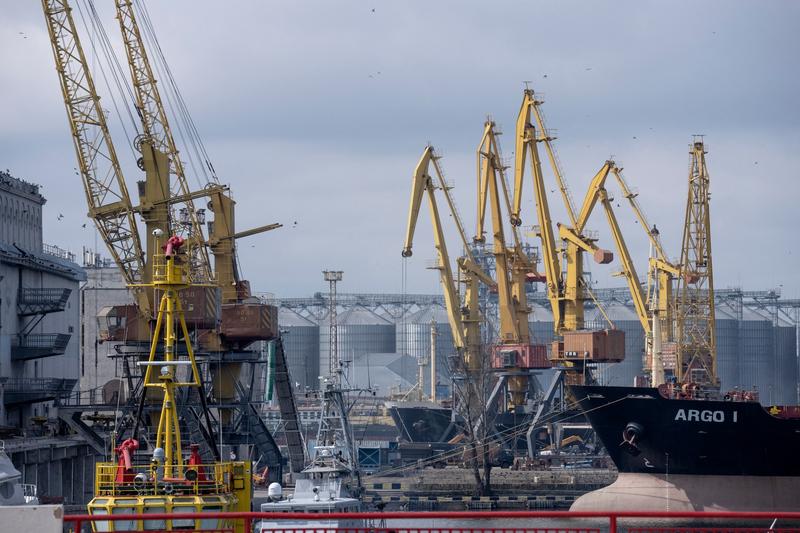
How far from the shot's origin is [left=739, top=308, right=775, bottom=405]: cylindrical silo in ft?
552

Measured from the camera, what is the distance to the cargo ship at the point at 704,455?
50.5 meters

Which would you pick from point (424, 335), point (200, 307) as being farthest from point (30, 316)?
point (424, 335)

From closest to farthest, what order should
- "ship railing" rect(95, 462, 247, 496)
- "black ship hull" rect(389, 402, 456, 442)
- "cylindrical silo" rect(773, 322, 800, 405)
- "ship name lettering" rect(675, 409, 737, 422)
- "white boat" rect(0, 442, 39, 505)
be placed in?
1. "ship railing" rect(95, 462, 247, 496)
2. "white boat" rect(0, 442, 39, 505)
3. "ship name lettering" rect(675, 409, 737, 422)
4. "black ship hull" rect(389, 402, 456, 442)
5. "cylindrical silo" rect(773, 322, 800, 405)

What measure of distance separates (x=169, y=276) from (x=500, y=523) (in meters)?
25.7

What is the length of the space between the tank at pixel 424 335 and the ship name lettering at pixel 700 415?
113610mm

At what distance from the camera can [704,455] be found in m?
50.9

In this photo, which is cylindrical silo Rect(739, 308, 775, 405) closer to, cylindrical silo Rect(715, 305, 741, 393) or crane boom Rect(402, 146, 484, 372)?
cylindrical silo Rect(715, 305, 741, 393)

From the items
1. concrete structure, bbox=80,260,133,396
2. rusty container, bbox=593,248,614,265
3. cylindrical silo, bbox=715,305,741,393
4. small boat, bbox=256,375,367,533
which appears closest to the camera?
small boat, bbox=256,375,367,533

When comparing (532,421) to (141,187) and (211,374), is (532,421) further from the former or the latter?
(141,187)

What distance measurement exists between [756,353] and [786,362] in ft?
21.0

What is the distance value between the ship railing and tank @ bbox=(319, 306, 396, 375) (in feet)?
472

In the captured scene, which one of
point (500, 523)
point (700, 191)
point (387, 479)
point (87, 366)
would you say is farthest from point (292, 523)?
point (87, 366)

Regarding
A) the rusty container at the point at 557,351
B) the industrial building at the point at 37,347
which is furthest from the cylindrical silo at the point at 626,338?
the industrial building at the point at 37,347

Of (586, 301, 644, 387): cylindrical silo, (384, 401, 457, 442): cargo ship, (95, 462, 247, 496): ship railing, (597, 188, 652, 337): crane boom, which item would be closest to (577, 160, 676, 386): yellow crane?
(597, 188, 652, 337): crane boom
